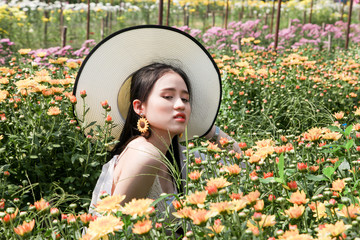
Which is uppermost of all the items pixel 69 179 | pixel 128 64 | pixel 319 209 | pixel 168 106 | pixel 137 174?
pixel 128 64

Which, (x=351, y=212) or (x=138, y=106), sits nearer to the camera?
(x=351, y=212)

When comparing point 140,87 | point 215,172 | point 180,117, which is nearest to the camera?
point 215,172

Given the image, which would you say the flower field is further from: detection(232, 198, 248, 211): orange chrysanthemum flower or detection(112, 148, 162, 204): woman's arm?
detection(112, 148, 162, 204): woman's arm

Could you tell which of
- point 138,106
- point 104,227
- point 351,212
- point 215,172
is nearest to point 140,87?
point 138,106

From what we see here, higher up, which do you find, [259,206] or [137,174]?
[259,206]

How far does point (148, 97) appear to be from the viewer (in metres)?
2.05

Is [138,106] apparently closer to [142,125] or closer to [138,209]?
[142,125]

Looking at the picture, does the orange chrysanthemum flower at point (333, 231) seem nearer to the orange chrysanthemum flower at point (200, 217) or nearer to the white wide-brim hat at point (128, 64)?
the orange chrysanthemum flower at point (200, 217)

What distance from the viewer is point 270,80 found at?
12.6ft

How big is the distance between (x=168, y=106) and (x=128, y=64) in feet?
1.31

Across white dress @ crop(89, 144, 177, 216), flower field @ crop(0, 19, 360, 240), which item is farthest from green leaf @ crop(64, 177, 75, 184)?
white dress @ crop(89, 144, 177, 216)

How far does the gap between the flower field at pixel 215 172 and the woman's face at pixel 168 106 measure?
0.17 meters

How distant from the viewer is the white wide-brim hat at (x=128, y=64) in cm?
217

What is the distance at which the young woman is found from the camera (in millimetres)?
1904
